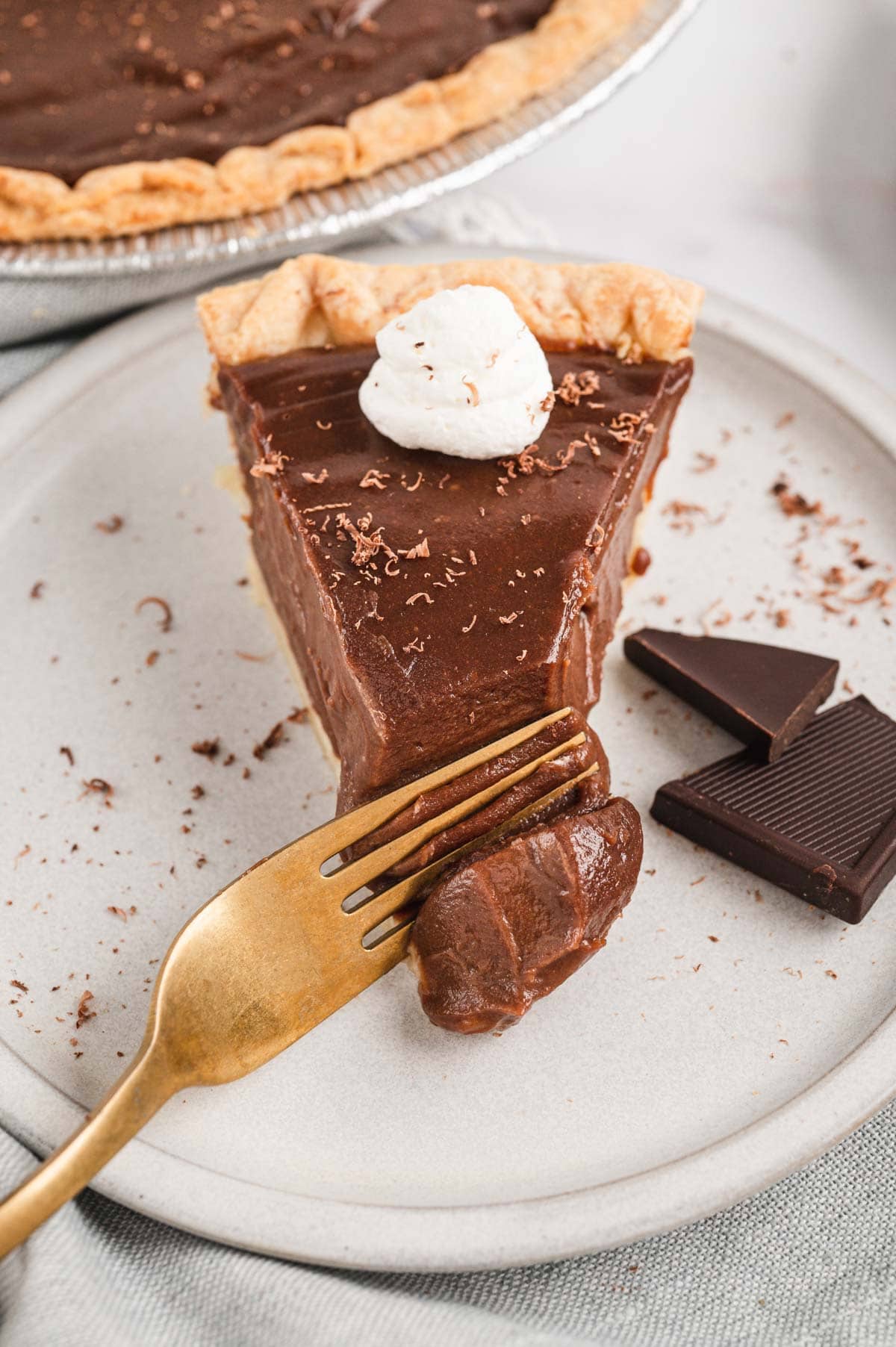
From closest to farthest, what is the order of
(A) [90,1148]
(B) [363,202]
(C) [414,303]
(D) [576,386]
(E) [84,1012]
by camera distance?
(A) [90,1148] < (E) [84,1012] < (D) [576,386] < (C) [414,303] < (B) [363,202]

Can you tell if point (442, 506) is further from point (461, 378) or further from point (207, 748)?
point (207, 748)

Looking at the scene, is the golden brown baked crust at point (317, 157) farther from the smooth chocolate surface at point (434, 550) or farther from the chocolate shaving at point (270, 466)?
the chocolate shaving at point (270, 466)

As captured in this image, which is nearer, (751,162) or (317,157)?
(317,157)

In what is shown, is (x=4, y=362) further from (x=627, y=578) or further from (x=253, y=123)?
(x=627, y=578)

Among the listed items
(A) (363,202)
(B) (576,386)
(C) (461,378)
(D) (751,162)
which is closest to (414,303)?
(B) (576,386)

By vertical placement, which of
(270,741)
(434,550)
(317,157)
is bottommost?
(270,741)

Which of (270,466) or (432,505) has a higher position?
(270,466)
